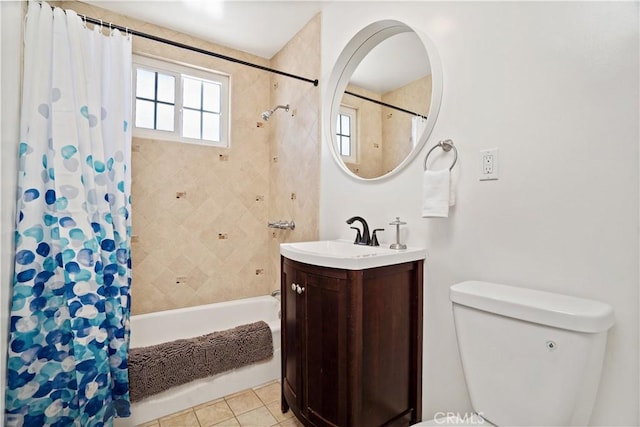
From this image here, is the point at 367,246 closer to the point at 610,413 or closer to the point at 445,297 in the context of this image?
the point at 445,297

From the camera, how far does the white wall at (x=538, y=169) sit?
0.84 metres

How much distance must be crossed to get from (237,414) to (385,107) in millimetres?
1917

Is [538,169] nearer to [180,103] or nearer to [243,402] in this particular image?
[243,402]

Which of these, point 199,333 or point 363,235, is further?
point 199,333

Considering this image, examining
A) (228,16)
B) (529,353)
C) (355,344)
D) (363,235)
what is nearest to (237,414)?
(355,344)

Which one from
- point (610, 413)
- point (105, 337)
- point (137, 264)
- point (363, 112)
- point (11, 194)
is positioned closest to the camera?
point (610, 413)

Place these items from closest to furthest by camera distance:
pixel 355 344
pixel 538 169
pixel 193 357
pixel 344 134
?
pixel 538 169
pixel 355 344
pixel 193 357
pixel 344 134

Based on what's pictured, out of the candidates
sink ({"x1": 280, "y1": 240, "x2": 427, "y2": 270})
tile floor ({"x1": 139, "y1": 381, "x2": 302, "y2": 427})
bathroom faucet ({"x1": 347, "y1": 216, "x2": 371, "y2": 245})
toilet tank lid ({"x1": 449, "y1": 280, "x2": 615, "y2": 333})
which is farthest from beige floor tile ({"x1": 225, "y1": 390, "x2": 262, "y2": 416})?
toilet tank lid ({"x1": 449, "y1": 280, "x2": 615, "y2": 333})

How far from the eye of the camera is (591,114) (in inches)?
35.4

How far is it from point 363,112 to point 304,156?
0.63 m

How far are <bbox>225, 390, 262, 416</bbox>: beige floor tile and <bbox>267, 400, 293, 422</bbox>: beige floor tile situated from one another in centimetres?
8

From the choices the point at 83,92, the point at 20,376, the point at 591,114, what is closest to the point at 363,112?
the point at 591,114

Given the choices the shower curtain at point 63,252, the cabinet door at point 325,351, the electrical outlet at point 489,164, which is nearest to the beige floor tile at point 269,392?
the cabinet door at point 325,351

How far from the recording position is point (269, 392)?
1878 millimetres
